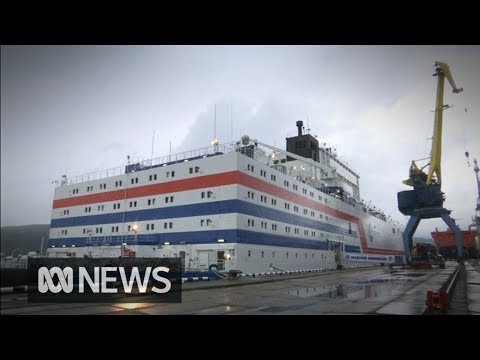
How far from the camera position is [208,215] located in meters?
31.3

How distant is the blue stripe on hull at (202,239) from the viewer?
3012cm

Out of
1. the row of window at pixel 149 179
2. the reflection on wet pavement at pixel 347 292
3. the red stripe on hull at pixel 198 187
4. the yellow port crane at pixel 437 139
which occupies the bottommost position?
the reflection on wet pavement at pixel 347 292

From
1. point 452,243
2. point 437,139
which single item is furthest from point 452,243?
point 437,139

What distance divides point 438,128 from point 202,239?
138 ft

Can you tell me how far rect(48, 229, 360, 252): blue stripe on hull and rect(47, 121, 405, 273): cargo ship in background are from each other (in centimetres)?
9

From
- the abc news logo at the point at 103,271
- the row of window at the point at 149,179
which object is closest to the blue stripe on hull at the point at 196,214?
the row of window at the point at 149,179

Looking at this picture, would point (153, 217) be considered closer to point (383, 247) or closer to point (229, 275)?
point (229, 275)

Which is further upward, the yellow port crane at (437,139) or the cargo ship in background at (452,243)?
the yellow port crane at (437,139)

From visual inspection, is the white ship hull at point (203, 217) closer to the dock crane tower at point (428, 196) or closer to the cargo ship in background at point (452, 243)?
the dock crane tower at point (428, 196)

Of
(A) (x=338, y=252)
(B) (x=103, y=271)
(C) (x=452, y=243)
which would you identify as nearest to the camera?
(B) (x=103, y=271)

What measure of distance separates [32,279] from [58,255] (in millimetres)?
16542

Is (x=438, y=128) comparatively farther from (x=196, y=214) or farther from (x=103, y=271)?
(x=103, y=271)
